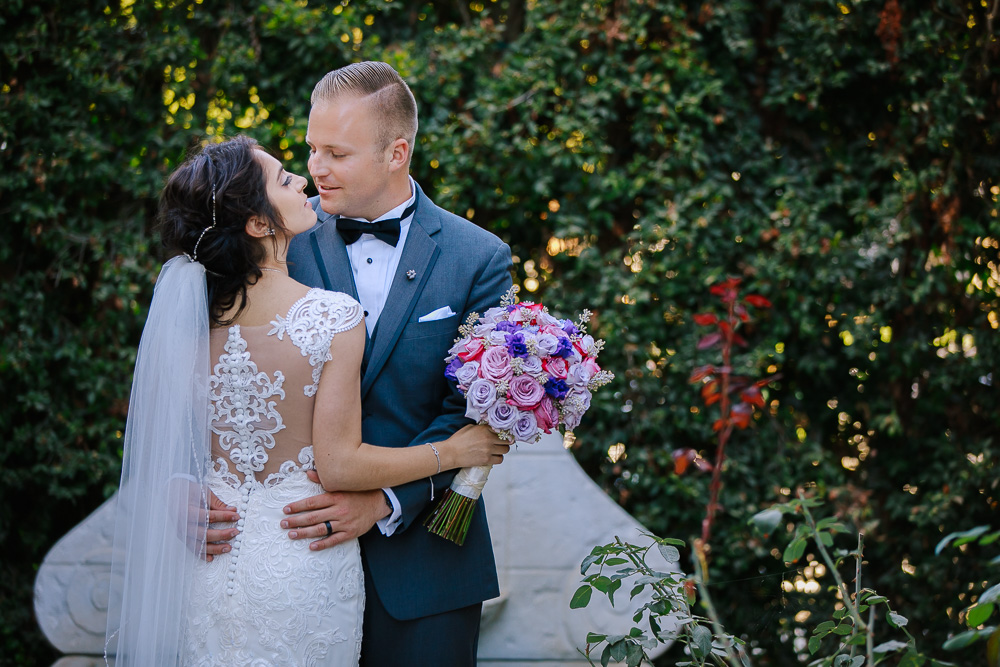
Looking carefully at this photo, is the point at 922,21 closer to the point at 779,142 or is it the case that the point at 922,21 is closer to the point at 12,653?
the point at 779,142

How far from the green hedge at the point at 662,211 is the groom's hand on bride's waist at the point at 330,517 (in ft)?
6.15

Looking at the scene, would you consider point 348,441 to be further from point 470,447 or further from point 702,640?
point 702,640

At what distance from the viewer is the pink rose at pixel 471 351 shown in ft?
7.00

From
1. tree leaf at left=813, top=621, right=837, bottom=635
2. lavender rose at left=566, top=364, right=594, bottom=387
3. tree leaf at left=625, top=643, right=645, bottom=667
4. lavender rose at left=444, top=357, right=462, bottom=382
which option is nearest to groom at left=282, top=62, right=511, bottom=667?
→ lavender rose at left=444, top=357, right=462, bottom=382

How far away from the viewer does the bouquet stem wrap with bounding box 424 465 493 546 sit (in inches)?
86.9

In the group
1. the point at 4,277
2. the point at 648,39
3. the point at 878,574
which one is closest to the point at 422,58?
the point at 648,39

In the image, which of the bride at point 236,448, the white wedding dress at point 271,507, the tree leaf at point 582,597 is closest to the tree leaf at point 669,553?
the tree leaf at point 582,597

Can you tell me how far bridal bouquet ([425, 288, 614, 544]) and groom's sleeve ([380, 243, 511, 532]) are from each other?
5cm

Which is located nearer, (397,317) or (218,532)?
(218,532)

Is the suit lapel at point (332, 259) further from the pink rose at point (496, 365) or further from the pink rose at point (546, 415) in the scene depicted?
the pink rose at point (546, 415)

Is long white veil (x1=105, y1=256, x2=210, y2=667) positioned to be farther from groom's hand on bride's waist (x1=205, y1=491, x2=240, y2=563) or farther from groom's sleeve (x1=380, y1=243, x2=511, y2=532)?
groom's sleeve (x1=380, y1=243, x2=511, y2=532)

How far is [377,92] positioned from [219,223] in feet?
1.94

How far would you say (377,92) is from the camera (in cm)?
232

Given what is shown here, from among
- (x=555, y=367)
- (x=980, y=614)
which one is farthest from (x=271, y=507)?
(x=980, y=614)
